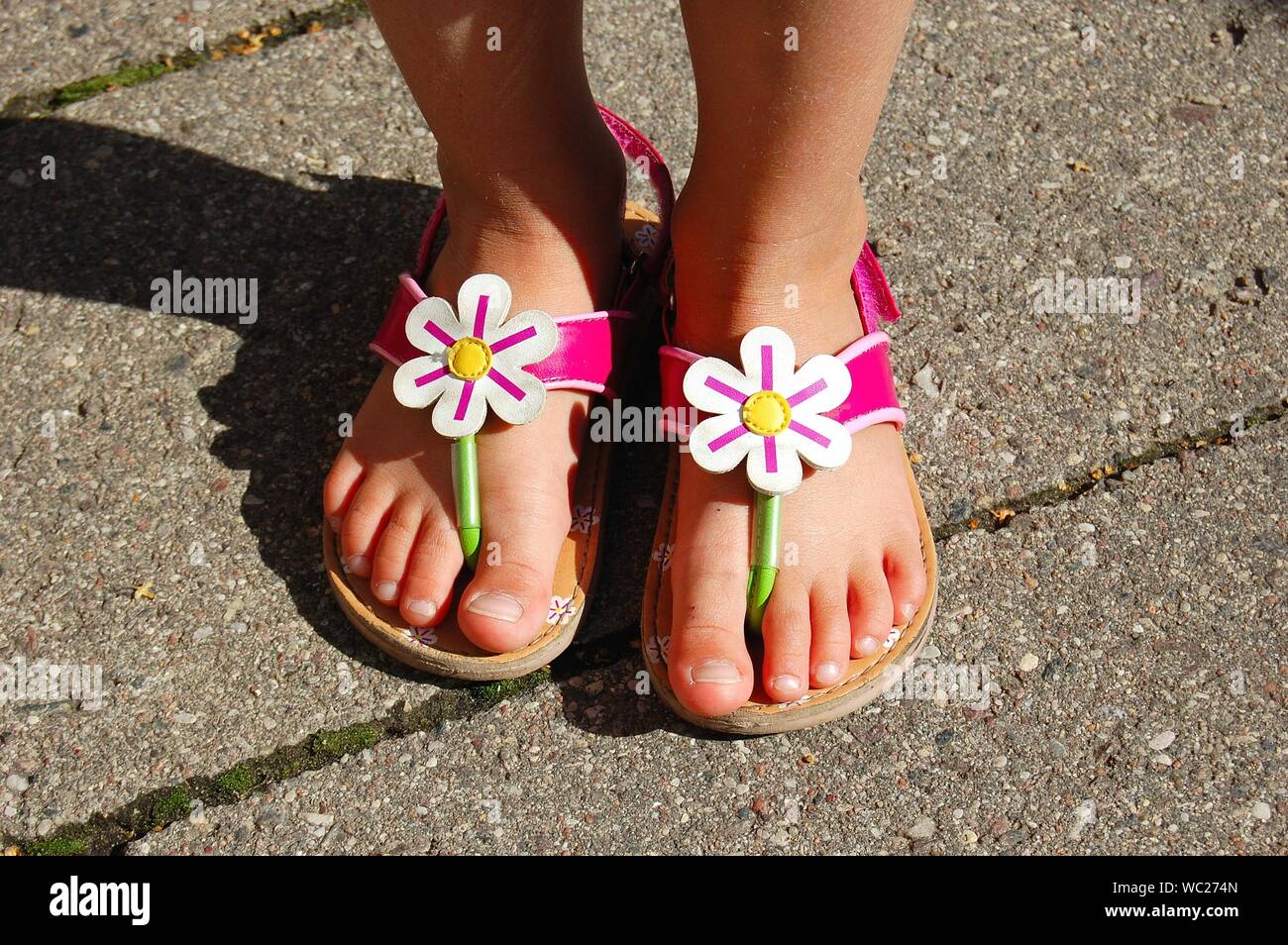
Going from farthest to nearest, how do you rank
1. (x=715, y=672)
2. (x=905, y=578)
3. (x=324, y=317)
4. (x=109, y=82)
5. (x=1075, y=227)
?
A: (x=109, y=82) < (x=1075, y=227) < (x=324, y=317) < (x=905, y=578) < (x=715, y=672)

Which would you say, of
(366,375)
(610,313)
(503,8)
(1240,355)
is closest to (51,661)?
(366,375)

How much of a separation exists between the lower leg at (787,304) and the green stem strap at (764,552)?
1 centimetres

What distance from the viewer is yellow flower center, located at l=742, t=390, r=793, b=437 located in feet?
4.25

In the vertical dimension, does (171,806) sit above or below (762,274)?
below

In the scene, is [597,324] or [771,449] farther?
[597,324]

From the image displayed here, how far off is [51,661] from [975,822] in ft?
3.50

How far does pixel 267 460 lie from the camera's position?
154 cm

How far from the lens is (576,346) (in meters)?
1.40

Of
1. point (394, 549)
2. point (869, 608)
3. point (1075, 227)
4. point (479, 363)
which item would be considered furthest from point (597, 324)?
point (1075, 227)

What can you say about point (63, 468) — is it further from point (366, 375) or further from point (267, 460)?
point (366, 375)

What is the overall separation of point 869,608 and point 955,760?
0.19 metres

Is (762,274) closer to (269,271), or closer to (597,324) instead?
(597,324)

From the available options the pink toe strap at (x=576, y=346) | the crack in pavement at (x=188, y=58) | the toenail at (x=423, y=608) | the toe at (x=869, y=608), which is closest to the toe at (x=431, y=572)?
the toenail at (x=423, y=608)

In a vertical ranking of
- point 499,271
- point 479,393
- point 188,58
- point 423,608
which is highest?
point 188,58
